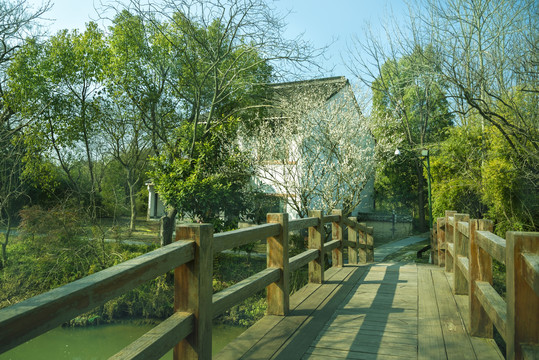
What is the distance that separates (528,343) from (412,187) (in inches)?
1120

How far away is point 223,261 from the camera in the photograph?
14.1 m

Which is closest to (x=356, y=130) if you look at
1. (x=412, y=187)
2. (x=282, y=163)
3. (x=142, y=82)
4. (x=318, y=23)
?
(x=282, y=163)

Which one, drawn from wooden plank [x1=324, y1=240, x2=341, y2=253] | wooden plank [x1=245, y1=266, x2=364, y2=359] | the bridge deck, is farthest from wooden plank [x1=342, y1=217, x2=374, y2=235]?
wooden plank [x1=245, y1=266, x2=364, y2=359]

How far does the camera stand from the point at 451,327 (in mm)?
3775

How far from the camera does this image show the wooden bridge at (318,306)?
1832mm

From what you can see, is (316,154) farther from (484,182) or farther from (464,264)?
(464,264)

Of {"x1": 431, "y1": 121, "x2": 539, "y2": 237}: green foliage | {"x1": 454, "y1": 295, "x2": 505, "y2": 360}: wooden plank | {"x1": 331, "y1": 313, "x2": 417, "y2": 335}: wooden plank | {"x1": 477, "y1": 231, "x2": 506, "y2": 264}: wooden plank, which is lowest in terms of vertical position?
{"x1": 331, "y1": 313, "x2": 417, "y2": 335}: wooden plank

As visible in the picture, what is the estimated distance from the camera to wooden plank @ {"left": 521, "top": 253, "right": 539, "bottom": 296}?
180 cm

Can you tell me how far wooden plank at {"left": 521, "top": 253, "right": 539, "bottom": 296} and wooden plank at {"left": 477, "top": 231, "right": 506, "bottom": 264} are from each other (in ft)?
1.35

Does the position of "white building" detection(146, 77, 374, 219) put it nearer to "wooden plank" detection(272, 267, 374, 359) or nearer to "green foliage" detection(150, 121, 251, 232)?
"green foliage" detection(150, 121, 251, 232)

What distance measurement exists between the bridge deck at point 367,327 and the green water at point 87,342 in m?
6.06

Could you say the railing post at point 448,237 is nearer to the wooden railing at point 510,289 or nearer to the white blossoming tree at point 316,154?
the wooden railing at point 510,289

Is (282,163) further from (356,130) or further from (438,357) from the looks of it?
(438,357)

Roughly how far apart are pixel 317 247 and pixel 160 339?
3.83 metres
